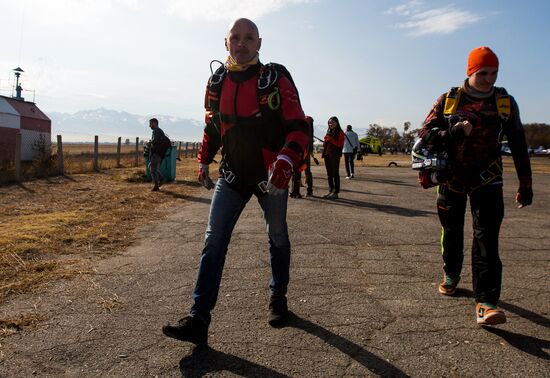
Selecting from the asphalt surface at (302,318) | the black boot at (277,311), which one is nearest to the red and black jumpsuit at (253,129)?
the black boot at (277,311)

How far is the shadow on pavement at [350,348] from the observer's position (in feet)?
8.65

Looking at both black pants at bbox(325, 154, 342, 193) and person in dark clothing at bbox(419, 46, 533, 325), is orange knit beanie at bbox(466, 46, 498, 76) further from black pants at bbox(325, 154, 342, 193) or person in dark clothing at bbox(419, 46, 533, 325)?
black pants at bbox(325, 154, 342, 193)

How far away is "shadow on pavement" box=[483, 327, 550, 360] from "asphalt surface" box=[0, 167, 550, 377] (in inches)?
0.5

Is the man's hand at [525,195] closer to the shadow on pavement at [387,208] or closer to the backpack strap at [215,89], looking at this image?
the backpack strap at [215,89]

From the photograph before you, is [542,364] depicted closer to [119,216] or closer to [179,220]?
[179,220]

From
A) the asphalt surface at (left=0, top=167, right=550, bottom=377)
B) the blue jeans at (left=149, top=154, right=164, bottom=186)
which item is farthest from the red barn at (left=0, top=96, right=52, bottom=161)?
the asphalt surface at (left=0, top=167, right=550, bottom=377)

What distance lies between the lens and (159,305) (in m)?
3.68

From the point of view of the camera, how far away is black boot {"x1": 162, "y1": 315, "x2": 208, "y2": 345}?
9.24 feet

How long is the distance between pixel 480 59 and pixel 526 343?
1.99 meters

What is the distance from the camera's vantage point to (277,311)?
3.33 meters

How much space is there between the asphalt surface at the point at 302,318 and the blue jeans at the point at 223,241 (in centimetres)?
30

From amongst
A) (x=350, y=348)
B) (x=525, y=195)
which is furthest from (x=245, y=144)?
(x=525, y=195)

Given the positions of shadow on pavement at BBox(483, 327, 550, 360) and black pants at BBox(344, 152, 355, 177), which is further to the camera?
black pants at BBox(344, 152, 355, 177)

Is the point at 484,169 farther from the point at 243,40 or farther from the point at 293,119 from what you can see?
the point at 243,40
